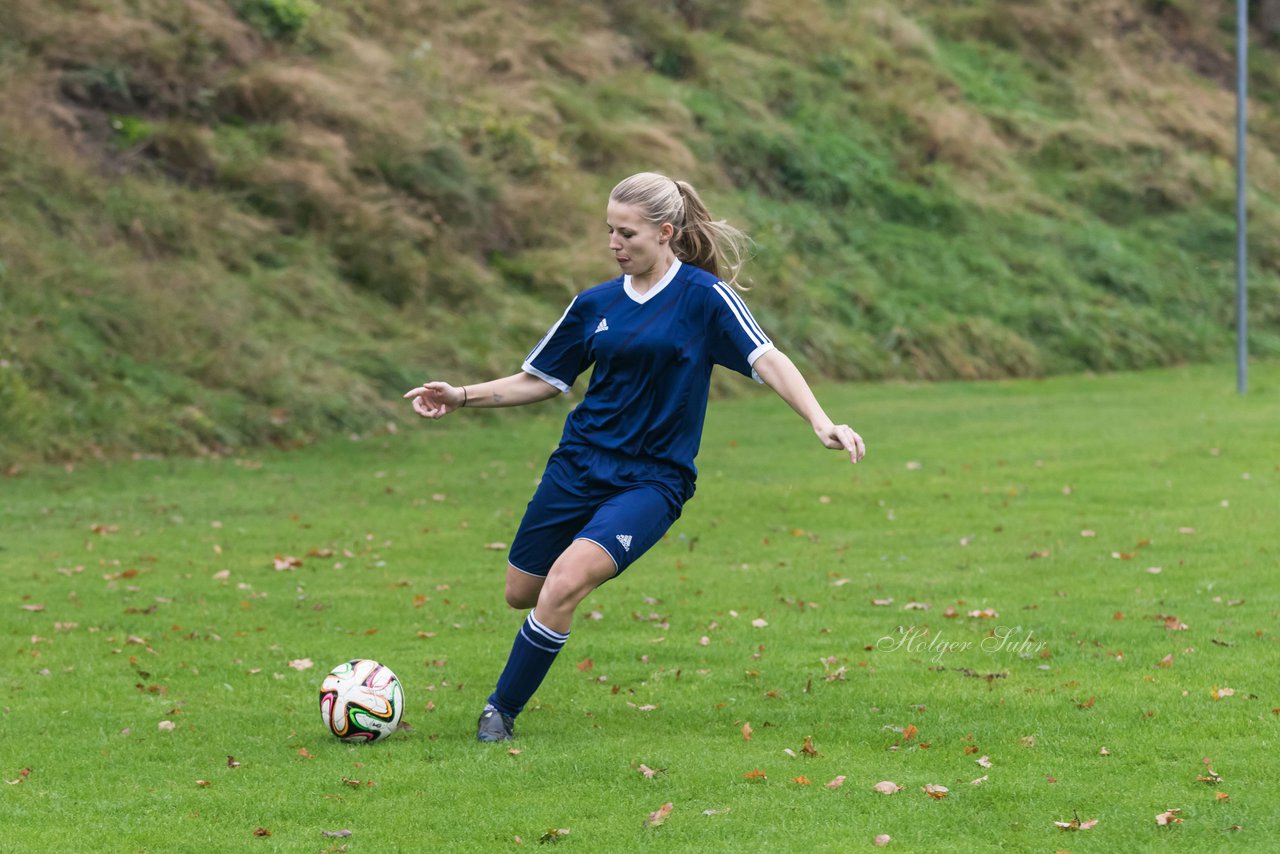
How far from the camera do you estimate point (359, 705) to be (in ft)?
21.2

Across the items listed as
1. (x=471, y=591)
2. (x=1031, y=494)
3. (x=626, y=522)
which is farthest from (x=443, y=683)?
(x=1031, y=494)

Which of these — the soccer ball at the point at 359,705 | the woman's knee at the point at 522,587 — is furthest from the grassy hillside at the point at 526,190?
the woman's knee at the point at 522,587

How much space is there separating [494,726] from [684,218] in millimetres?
2271

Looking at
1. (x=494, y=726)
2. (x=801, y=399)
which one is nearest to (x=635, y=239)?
(x=801, y=399)

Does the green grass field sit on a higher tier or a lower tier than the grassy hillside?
higher

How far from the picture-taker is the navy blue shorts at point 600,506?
6227mm

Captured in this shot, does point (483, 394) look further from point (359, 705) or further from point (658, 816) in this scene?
point (658, 816)

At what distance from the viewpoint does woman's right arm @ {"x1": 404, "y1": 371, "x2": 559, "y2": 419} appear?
6.76 metres

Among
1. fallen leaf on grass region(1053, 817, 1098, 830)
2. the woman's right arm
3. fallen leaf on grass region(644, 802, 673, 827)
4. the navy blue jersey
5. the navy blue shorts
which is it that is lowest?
fallen leaf on grass region(644, 802, 673, 827)

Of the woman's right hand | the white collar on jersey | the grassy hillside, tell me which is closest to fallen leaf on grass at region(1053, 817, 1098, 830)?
the white collar on jersey

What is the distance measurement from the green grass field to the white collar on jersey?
6.03ft

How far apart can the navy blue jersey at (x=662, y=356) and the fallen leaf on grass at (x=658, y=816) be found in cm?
152

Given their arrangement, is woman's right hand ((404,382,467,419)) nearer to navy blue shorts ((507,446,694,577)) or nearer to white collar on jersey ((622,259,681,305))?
navy blue shorts ((507,446,694,577))

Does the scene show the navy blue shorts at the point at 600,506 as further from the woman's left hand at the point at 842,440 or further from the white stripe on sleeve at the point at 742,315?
the woman's left hand at the point at 842,440
